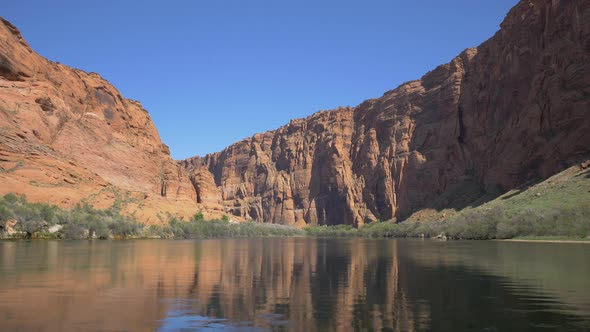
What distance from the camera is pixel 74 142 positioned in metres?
116

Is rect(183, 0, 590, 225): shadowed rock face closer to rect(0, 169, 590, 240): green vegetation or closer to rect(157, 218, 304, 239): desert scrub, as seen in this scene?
rect(0, 169, 590, 240): green vegetation

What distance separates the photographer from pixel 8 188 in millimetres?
77312

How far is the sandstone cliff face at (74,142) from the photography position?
8875 centimetres

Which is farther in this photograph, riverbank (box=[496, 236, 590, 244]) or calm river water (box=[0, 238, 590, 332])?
riverbank (box=[496, 236, 590, 244])

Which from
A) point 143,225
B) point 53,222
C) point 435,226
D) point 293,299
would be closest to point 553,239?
point 435,226

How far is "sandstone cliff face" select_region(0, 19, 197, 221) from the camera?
8875 centimetres

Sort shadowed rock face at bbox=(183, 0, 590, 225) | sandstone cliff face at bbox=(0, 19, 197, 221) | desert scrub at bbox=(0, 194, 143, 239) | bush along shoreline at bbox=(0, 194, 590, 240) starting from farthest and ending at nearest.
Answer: shadowed rock face at bbox=(183, 0, 590, 225) → sandstone cliff face at bbox=(0, 19, 197, 221) → desert scrub at bbox=(0, 194, 143, 239) → bush along shoreline at bbox=(0, 194, 590, 240)

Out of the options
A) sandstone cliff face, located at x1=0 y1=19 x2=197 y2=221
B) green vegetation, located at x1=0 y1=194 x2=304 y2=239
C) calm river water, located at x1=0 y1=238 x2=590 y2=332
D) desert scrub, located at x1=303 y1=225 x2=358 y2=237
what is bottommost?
calm river water, located at x1=0 y1=238 x2=590 y2=332

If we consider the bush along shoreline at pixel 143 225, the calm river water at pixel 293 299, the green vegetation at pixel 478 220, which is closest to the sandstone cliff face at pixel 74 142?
the green vegetation at pixel 478 220

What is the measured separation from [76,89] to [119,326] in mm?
129916

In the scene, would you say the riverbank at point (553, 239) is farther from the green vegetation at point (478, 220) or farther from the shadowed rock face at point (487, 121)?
the shadowed rock face at point (487, 121)

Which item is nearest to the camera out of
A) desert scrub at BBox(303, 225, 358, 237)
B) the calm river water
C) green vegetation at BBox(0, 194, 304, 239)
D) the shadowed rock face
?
the calm river water

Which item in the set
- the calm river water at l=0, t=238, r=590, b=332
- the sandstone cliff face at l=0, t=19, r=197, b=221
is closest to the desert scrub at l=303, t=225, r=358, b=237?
the sandstone cliff face at l=0, t=19, r=197, b=221

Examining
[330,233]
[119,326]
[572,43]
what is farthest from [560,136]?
[119,326]
